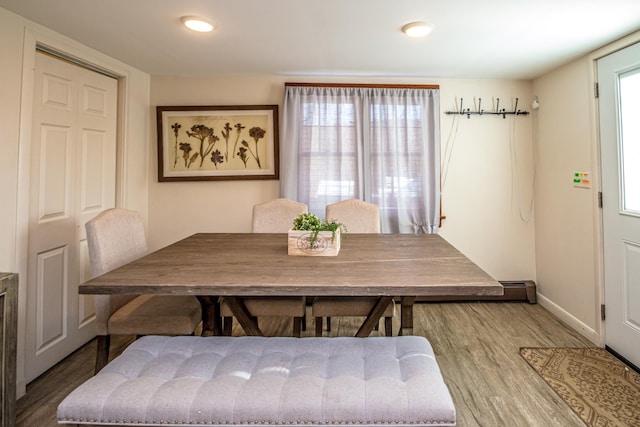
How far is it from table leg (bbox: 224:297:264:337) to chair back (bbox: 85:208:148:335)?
2.11 ft

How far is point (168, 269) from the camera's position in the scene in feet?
5.16

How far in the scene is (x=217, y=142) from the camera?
3.32m

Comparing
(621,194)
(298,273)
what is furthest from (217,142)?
(621,194)

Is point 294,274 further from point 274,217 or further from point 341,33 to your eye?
point 341,33

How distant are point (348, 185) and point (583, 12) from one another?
202 centimetres

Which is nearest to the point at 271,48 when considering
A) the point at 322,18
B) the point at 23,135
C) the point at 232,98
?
the point at 322,18

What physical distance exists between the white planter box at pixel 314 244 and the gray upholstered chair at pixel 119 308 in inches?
26.7

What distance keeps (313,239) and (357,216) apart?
36.8 inches

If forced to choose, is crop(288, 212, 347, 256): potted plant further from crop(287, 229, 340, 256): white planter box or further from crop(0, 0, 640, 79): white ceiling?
crop(0, 0, 640, 79): white ceiling

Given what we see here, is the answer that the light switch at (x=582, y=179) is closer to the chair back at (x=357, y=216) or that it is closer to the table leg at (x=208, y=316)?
the chair back at (x=357, y=216)

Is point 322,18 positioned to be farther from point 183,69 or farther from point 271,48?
point 183,69

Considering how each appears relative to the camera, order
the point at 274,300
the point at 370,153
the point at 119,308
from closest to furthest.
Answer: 1. the point at 119,308
2. the point at 274,300
3. the point at 370,153

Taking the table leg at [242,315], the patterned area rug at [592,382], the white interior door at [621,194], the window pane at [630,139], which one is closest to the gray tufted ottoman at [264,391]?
the table leg at [242,315]

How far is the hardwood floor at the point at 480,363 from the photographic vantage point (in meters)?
1.78
